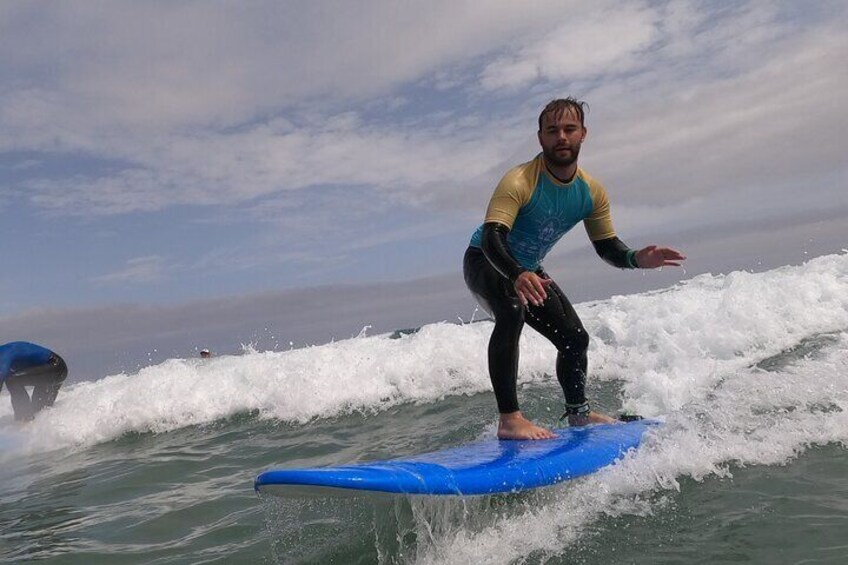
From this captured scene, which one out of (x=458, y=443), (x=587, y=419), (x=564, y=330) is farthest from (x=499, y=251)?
(x=458, y=443)

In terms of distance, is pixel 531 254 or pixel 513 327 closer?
pixel 513 327

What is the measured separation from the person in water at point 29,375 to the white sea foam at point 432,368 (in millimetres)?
289

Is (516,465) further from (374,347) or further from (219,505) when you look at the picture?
(374,347)

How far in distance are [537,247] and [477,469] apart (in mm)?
1776

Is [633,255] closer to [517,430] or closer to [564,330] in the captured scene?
[564,330]

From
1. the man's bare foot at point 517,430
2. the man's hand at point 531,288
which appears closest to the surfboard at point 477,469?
the man's bare foot at point 517,430

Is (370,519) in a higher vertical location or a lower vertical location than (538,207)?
lower

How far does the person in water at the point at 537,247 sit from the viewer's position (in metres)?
3.80

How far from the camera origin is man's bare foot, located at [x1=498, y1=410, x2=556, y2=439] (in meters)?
3.85

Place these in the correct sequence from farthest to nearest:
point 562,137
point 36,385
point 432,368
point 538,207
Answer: point 36,385 → point 432,368 → point 538,207 → point 562,137

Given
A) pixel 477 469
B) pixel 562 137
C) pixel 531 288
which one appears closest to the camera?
pixel 477 469

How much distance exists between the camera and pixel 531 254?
4.28 metres

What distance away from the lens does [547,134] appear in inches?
153

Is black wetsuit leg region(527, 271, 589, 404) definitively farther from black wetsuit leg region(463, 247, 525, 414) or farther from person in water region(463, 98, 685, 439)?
black wetsuit leg region(463, 247, 525, 414)
